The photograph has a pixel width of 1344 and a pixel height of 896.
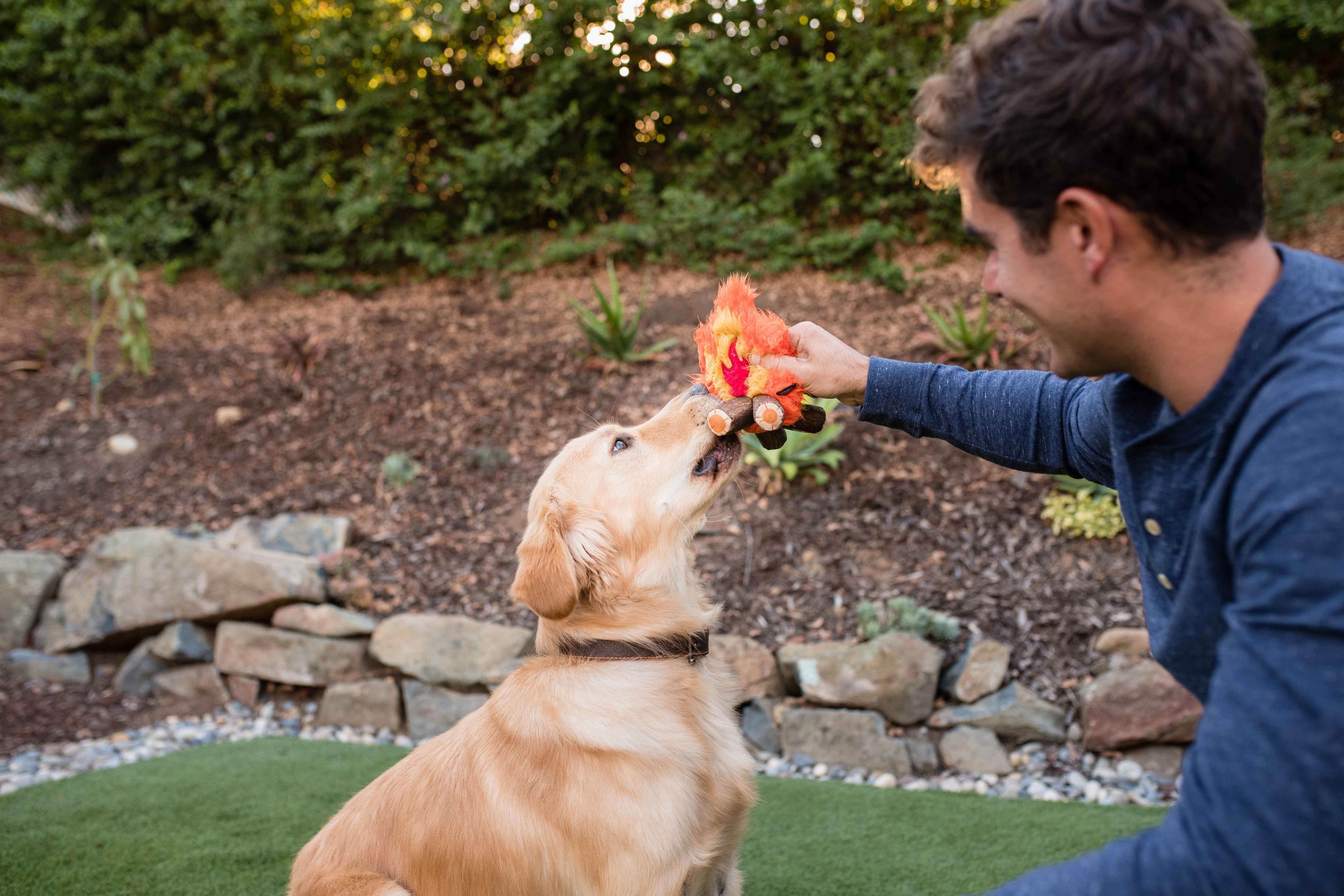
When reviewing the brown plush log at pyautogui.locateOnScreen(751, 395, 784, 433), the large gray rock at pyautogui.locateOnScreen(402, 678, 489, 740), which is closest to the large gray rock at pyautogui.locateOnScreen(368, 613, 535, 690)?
the large gray rock at pyautogui.locateOnScreen(402, 678, 489, 740)

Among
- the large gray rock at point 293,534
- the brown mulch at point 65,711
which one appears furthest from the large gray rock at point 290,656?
the large gray rock at point 293,534

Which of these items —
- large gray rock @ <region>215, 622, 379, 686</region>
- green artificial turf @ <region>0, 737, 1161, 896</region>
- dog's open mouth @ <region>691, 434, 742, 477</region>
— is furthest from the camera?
large gray rock @ <region>215, 622, 379, 686</region>

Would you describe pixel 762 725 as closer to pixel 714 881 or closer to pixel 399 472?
pixel 714 881

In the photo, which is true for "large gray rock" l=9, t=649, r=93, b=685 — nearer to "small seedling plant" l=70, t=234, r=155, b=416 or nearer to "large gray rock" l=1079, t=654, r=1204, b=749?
"small seedling plant" l=70, t=234, r=155, b=416

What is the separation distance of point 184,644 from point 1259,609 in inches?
235

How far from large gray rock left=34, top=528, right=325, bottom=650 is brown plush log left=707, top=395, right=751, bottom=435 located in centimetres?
396

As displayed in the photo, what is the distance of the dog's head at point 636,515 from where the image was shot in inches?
99.0

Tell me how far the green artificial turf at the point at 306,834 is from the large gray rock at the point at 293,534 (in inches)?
74.1

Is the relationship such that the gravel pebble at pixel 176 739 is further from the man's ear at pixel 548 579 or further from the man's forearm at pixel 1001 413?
the man's forearm at pixel 1001 413

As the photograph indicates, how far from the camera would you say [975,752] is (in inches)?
162

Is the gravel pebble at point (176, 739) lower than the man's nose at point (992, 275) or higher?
lower

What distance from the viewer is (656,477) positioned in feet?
8.80

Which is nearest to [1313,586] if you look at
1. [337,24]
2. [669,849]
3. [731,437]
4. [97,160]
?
[669,849]

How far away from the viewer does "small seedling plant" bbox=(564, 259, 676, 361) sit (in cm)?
653
